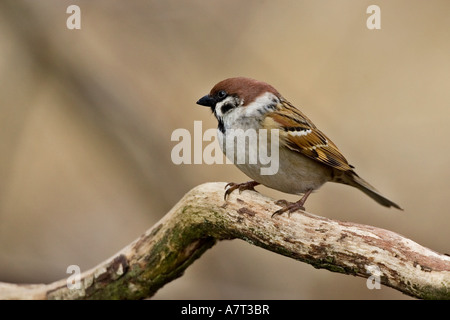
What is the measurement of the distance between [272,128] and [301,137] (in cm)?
27

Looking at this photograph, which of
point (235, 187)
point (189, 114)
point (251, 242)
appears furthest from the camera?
point (189, 114)

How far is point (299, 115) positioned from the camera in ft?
14.2

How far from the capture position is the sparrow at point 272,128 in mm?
3975

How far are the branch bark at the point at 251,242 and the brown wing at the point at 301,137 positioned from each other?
48 centimetres

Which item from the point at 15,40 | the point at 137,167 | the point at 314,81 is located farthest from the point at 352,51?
the point at 15,40

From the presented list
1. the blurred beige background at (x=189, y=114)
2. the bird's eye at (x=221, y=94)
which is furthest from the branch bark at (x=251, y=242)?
the blurred beige background at (x=189, y=114)

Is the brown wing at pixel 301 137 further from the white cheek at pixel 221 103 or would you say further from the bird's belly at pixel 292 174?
the white cheek at pixel 221 103

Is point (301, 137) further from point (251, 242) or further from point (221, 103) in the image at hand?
point (251, 242)

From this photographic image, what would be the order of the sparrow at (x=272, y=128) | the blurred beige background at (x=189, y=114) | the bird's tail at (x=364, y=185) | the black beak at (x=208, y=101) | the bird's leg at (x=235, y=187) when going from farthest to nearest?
1. the blurred beige background at (x=189, y=114)
2. the bird's tail at (x=364, y=185)
3. the black beak at (x=208, y=101)
4. the sparrow at (x=272, y=128)
5. the bird's leg at (x=235, y=187)

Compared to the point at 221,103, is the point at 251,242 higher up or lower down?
lower down

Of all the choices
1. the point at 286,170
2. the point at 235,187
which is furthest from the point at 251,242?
the point at 286,170

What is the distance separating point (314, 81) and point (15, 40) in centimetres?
341

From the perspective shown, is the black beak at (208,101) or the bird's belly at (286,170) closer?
the bird's belly at (286,170)

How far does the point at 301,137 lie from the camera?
414 cm
